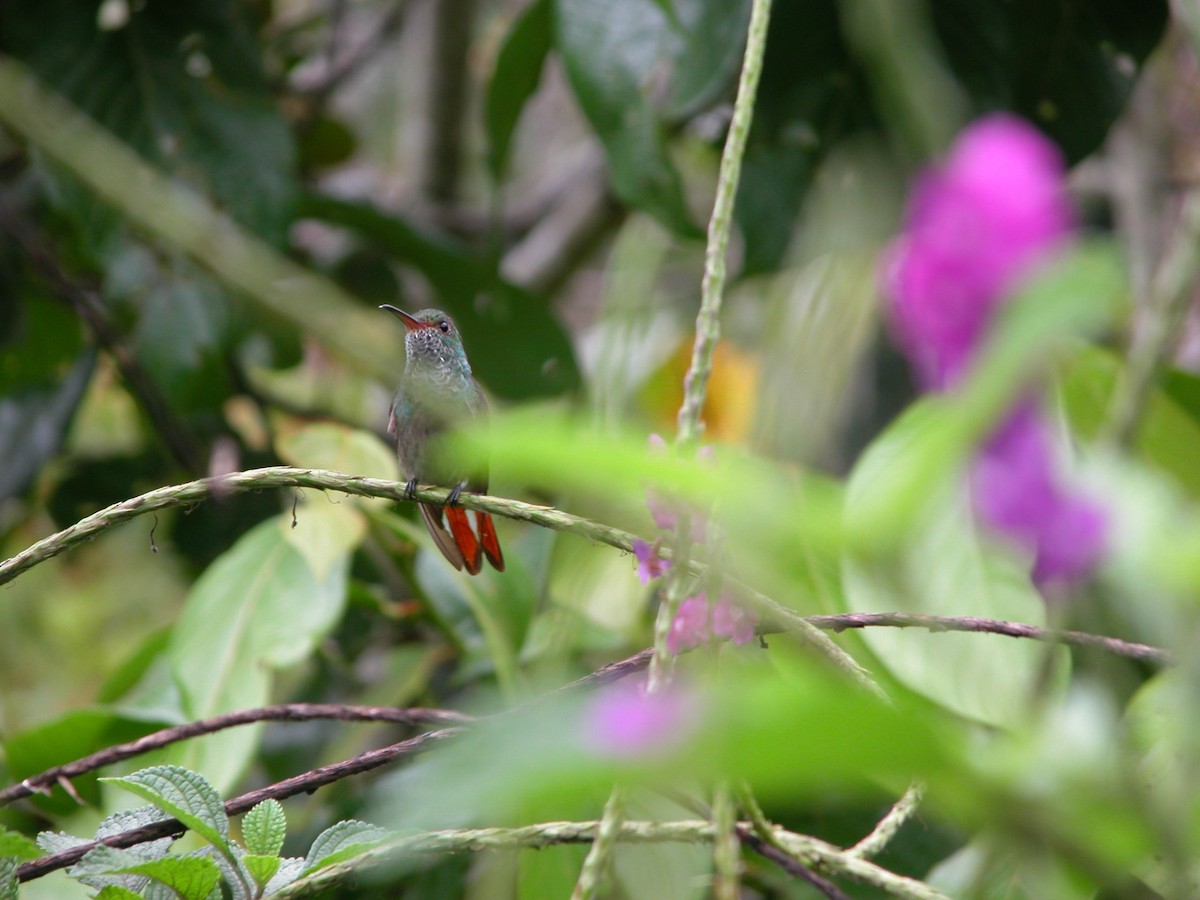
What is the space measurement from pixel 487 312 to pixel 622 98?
90 cm

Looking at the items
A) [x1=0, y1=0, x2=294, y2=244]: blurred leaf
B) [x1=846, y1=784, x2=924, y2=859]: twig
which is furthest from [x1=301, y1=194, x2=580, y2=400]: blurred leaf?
[x1=846, y1=784, x2=924, y2=859]: twig

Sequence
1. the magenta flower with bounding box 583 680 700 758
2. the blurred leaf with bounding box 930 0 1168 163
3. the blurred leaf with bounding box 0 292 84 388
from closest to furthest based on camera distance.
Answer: the magenta flower with bounding box 583 680 700 758
the blurred leaf with bounding box 930 0 1168 163
the blurred leaf with bounding box 0 292 84 388

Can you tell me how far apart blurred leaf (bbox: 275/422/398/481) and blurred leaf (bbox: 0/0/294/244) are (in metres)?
0.66

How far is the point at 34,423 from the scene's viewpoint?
295cm

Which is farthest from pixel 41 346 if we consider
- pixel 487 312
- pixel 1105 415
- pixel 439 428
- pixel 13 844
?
pixel 1105 415

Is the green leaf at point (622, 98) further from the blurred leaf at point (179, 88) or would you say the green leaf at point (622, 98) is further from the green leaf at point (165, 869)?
the green leaf at point (165, 869)

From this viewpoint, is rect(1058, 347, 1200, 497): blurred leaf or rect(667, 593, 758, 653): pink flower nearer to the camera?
rect(667, 593, 758, 653): pink flower

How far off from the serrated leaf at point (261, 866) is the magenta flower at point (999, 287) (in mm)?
687

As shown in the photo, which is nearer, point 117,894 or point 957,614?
point 117,894

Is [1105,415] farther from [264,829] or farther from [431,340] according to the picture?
[264,829]

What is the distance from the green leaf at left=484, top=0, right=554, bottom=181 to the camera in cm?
236

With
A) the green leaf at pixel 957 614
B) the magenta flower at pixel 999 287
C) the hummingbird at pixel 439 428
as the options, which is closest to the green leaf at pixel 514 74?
the hummingbird at pixel 439 428

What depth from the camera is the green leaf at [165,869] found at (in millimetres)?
859

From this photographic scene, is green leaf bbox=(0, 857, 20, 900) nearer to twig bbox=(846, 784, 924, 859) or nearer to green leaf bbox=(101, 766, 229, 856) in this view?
green leaf bbox=(101, 766, 229, 856)
